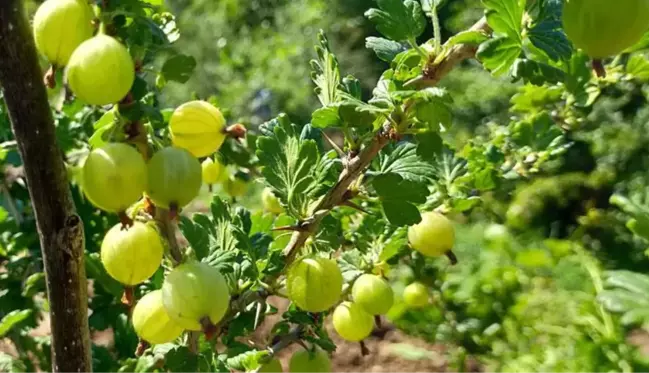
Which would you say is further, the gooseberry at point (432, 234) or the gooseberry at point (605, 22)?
the gooseberry at point (432, 234)

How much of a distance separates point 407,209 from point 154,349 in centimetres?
23

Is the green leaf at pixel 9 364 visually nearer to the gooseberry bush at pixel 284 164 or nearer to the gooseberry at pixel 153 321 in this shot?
the gooseberry bush at pixel 284 164

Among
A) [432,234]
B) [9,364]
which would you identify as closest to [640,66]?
[432,234]

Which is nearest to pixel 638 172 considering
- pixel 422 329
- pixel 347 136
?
pixel 422 329

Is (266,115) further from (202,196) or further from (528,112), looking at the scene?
(528,112)

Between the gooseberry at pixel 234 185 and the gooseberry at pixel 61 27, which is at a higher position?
the gooseberry at pixel 61 27

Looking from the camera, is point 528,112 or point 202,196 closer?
point 528,112

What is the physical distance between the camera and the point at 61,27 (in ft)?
1.28

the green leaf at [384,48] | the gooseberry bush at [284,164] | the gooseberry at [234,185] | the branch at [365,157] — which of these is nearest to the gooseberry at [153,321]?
the gooseberry bush at [284,164]

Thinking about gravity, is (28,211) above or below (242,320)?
below

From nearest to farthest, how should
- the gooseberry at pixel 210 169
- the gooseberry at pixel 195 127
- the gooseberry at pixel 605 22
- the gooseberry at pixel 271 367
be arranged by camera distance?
the gooseberry at pixel 605 22
the gooseberry at pixel 195 127
the gooseberry at pixel 271 367
the gooseberry at pixel 210 169

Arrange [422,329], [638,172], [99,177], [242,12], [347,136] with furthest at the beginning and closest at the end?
[242,12] → [638,172] → [422,329] → [347,136] → [99,177]

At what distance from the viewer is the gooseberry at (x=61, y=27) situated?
388 millimetres

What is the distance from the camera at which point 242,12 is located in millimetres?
5262
